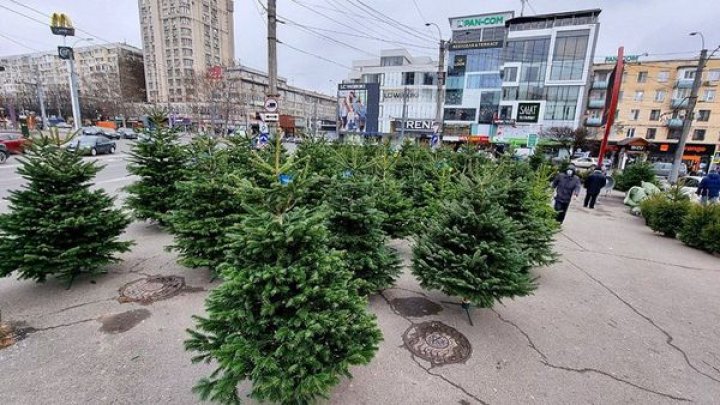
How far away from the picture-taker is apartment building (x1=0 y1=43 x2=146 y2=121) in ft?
191

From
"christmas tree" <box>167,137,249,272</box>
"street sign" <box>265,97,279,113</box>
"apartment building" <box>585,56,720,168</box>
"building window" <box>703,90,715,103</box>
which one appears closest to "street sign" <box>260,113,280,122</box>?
"street sign" <box>265,97,279,113</box>

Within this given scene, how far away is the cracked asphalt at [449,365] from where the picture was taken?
9.38 feet

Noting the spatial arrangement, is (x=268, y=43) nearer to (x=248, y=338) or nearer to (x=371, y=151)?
(x=371, y=151)

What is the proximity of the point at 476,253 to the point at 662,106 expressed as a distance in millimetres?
55447

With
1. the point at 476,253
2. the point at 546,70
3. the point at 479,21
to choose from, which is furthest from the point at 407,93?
the point at 476,253

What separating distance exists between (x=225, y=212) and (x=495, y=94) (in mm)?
48555

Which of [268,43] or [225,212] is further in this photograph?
[268,43]

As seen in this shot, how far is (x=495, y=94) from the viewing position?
147ft

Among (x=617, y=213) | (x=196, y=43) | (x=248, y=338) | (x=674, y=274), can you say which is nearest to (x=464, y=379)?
(x=248, y=338)

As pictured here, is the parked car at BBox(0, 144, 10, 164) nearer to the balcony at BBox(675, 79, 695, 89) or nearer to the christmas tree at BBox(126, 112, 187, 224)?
the christmas tree at BBox(126, 112, 187, 224)

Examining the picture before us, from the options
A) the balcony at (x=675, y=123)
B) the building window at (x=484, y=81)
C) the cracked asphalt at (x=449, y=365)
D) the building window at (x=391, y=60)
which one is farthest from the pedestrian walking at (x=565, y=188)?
the building window at (x=391, y=60)

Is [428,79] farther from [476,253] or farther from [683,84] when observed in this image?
[476,253]

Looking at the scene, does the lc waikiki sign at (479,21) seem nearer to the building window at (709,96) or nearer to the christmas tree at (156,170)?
the building window at (709,96)

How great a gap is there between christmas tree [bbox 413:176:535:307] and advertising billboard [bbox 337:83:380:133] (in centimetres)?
3137
